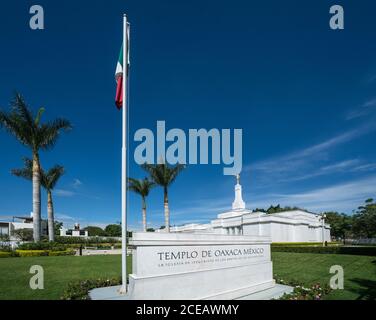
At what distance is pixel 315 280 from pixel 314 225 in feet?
138

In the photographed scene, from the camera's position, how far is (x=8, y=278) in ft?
36.3

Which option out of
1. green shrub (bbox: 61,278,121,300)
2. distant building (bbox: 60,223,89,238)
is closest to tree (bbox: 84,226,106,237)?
distant building (bbox: 60,223,89,238)

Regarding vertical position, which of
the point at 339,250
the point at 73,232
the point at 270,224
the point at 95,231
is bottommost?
the point at 95,231

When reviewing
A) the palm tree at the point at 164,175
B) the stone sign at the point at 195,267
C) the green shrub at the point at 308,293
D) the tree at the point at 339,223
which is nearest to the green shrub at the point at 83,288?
the stone sign at the point at 195,267

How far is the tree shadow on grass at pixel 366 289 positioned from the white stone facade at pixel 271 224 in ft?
88.5

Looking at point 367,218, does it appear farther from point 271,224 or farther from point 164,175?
point 164,175

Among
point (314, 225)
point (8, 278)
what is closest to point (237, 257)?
point (8, 278)

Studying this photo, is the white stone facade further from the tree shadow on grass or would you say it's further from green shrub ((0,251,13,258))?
green shrub ((0,251,13,258))

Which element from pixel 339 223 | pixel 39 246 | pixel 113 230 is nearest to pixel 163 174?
pixel 39 246

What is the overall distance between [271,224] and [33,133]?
32.4 meters

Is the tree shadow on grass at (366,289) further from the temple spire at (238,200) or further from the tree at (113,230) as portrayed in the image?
the tree at (113,230)

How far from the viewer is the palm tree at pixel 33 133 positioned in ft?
74.9

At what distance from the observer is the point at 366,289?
1011 centimetres
